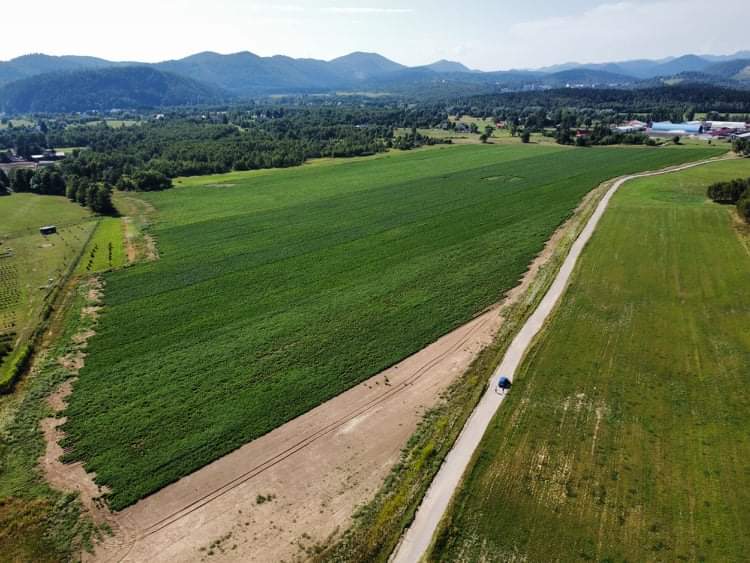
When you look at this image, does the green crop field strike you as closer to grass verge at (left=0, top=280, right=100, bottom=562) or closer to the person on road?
grass verge at (left=0, top=280, right=100, bottom=562)

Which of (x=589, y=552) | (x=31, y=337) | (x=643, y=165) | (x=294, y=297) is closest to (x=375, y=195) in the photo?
(x=294, y=297)

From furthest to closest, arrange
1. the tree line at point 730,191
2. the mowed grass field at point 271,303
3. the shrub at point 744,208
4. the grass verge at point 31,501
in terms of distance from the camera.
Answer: the tree line at point 730,191, the shrub at point 744,208, the mowed grass field at point 271,303, the grass verge at point 31,501

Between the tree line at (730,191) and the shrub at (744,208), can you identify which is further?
the tree line at (730,191)

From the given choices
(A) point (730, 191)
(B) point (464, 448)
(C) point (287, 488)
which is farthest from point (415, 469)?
(A) point (730, 191)

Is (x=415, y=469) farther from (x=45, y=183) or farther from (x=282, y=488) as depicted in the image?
(x=45, y=183)

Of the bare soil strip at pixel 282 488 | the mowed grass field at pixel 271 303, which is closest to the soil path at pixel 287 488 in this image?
the bare soil strip at pixel 282 488

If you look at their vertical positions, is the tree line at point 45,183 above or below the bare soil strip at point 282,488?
above

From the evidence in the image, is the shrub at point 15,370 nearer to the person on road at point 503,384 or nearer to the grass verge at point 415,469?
the grass verge at point 415,469

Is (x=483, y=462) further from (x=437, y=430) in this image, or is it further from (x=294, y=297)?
(x=294, y=297)
